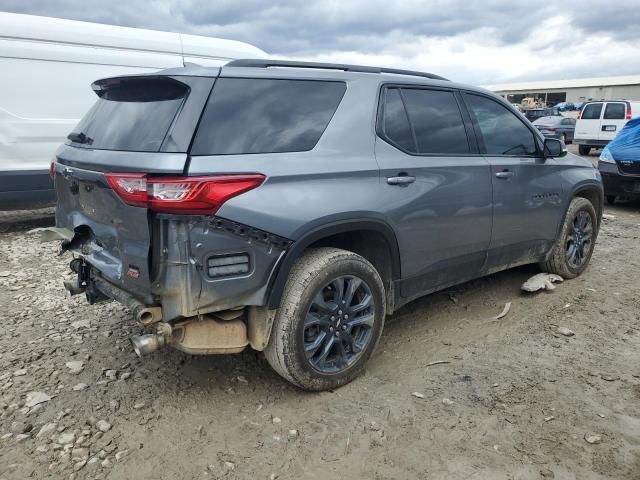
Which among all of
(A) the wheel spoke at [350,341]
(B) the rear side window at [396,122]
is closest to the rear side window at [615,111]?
(B) the rear side window at [396,122]

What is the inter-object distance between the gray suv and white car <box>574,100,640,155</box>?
54.0 feet

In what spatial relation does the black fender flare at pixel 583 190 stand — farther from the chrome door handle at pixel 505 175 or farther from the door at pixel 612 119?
the door at pixel 612 119

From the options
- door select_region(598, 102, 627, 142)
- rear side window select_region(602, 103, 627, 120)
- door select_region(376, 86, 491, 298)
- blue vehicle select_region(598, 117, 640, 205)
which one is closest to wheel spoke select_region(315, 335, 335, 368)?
door select_region(376, 86, 491, 298)

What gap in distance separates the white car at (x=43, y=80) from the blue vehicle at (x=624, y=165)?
726 cm

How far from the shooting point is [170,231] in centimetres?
245

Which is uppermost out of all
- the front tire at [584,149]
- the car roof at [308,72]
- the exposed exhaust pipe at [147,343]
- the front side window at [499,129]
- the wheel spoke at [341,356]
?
the car roof at [308,72]

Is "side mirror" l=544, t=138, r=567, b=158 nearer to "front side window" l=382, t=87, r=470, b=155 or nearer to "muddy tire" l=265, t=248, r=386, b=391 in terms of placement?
"front side window" l=382, t=87, r=470, b=155

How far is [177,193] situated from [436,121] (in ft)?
6.46

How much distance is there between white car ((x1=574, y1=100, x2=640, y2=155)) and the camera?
1748cm

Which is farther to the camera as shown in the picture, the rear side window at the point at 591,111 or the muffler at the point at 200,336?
the rear side window at the point at 591,111

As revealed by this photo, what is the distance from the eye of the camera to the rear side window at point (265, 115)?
8.45 feet

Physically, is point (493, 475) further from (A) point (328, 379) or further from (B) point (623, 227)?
(B) point (623, 227)

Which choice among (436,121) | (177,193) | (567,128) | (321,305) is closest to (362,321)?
(321,305)

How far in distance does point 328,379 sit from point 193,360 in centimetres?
98
